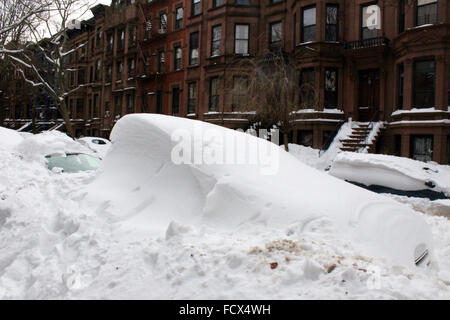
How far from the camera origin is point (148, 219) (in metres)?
4.02

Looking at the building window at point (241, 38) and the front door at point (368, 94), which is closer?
the front door at point (368, 94)

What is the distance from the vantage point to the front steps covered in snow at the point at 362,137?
16.4 meters

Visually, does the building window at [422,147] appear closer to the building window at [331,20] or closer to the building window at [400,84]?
the building window at [400,84]

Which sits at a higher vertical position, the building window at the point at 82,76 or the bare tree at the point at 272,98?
the building window at the point at 82,76

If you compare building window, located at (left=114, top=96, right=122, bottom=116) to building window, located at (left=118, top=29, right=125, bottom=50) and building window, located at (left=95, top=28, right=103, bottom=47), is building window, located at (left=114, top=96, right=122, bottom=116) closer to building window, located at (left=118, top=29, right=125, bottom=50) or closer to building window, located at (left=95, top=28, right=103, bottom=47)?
building window, located at (left=118, top=29, right=125, bottom=50)

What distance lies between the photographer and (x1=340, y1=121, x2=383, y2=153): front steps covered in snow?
1641cm

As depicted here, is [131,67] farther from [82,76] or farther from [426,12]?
[426,12]

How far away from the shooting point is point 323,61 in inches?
758

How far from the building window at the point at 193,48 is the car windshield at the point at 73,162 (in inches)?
755

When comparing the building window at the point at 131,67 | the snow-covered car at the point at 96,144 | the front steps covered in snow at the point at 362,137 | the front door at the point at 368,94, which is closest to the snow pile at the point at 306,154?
the front steps covered in snow at the point at 362,137

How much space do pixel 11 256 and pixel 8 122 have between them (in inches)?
2261

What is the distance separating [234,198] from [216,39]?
2245cm
